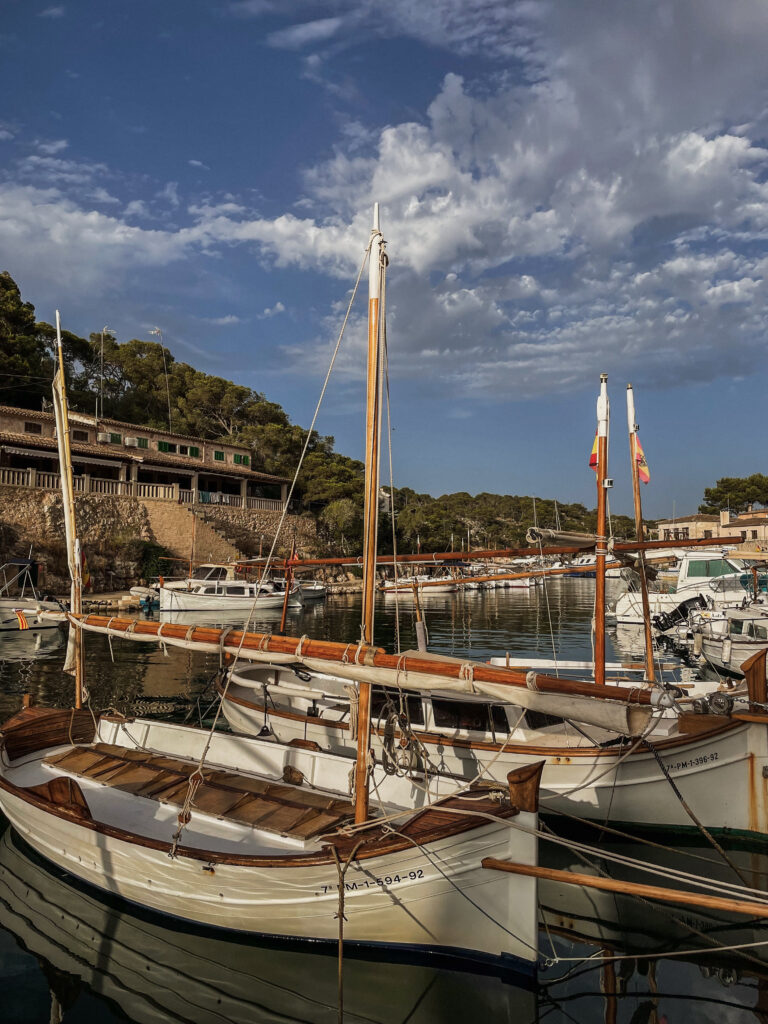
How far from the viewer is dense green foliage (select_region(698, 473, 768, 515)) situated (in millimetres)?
78375

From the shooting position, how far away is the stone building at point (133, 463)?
36.6 m

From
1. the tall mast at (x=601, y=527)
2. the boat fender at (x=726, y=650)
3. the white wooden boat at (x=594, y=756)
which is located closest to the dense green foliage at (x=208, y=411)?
the boat fender at (x=726, y=650)

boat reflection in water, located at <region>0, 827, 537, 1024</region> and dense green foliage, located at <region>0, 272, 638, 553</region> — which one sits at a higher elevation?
dense green foliage, located at <region>0, 272, 638, 553</region>

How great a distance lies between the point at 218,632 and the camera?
26.1 feet

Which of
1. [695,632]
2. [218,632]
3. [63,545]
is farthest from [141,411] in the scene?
[218,632]

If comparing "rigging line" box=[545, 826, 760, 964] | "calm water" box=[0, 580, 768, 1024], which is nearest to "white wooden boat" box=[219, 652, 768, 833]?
"calm water" box=[0, 580, 768, 1024]

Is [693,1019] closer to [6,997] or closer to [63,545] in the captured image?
[6,997]

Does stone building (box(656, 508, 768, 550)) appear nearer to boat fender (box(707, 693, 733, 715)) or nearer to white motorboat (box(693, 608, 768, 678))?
white motorboat (box(693, 608, 768, 678))

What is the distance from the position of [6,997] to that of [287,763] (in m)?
4.11

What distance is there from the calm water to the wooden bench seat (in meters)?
1.10

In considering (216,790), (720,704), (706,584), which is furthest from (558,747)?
(706,584)

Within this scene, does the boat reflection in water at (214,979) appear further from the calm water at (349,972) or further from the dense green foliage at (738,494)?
the dense green foliage at (738,494)

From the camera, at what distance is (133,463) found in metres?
41.5

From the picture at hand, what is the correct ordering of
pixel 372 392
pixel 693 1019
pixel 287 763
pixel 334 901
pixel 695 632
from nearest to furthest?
pixel 693 1019
pixel 334 901
pixel 372 392
pixel 287 763
pixel 695 632
